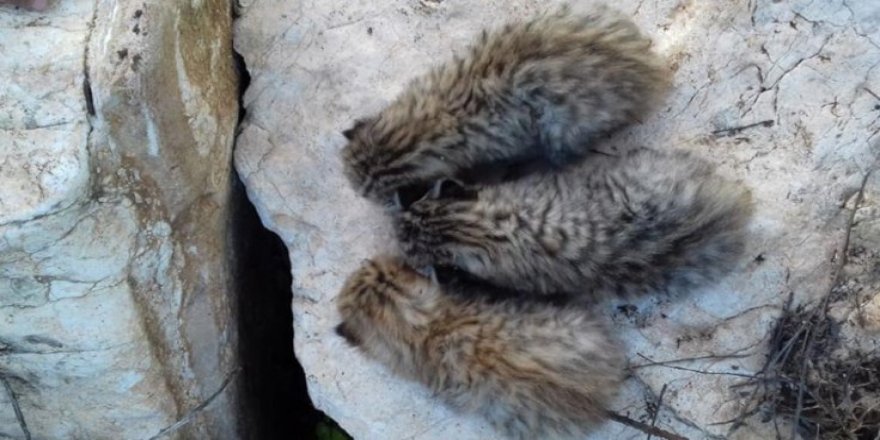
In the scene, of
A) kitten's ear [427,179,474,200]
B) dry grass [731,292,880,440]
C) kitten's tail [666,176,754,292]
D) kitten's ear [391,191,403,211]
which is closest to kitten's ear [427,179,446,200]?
kitten's ear [427,179,474,200]

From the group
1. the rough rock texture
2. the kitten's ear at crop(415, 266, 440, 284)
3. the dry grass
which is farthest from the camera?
the kitten's ear at crop(415, 266, 440, 284)

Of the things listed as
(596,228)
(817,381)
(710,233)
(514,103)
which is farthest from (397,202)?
(817,381)

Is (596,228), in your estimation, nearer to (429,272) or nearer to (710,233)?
(710,233)

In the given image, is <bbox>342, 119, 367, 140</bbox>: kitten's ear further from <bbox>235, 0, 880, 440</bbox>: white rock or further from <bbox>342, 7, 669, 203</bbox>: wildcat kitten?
<bbox>235, 0, 880, 440</bbox>: white rock

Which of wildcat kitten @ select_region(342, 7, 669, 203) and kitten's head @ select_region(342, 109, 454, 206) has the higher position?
wildcat kitten @ select_region(342, 7, 669, 203)

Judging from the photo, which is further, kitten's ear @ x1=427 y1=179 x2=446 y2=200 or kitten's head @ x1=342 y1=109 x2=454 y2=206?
kitten's head @ x1=342 y1=109 x2=454 y2=206

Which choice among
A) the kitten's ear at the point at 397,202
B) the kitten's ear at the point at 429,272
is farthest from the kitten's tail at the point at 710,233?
the kitten's ear at the point at 397,202
